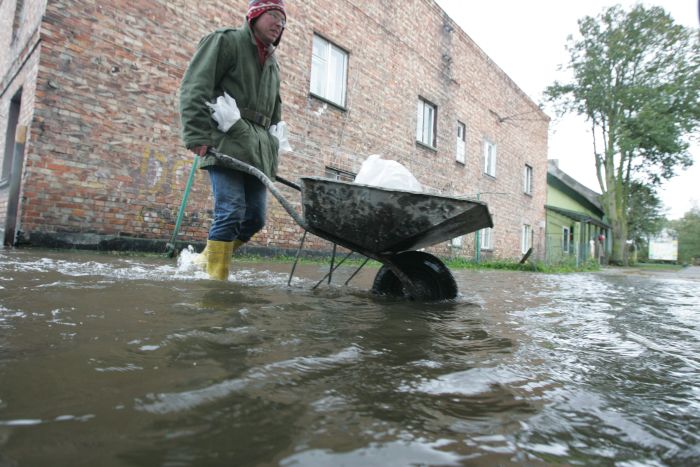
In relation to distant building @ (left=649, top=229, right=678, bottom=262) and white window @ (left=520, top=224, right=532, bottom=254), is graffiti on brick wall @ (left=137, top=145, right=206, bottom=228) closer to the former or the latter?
white window @ (left=520, top=224, right=532, bottom=254)

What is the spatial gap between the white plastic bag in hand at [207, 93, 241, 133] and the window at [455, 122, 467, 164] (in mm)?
10509

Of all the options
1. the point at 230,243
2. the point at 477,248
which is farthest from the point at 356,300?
the point at 477,248

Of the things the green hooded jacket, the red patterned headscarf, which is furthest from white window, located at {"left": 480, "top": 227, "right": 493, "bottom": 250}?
the red patterned headscarf

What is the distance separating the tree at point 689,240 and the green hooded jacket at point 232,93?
59.5 m

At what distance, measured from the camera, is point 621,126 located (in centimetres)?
1948

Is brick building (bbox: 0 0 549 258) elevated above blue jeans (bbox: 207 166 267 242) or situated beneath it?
elevated above

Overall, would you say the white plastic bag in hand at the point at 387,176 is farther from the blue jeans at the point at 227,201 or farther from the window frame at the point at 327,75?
the window frame at the point at 327,75

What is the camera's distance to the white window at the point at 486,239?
13602 mm

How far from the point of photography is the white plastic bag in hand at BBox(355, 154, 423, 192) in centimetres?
232

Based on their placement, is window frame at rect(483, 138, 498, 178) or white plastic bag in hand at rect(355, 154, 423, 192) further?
window frame at rect(483, 138, 498, 178)

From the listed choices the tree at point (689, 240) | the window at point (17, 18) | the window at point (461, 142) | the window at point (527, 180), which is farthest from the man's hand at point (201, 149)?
the tree at point (689, 240)

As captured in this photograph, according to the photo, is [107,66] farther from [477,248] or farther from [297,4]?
[477,248]

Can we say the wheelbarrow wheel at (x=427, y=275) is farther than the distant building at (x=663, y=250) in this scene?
No

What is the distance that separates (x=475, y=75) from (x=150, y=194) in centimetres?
1076
